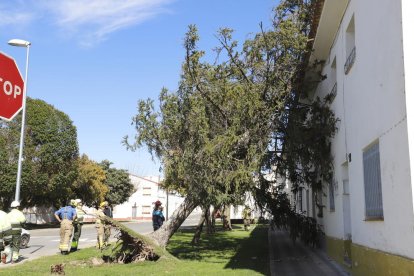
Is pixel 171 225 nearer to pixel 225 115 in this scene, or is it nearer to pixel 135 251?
pixel 135 251

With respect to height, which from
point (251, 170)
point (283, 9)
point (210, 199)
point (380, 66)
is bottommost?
point (210, 199)

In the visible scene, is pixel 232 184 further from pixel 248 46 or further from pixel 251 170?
pixel 248 46

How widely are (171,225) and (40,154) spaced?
70.2 ft

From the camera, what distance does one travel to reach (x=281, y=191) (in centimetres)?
1495

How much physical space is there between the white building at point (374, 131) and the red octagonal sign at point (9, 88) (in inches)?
171

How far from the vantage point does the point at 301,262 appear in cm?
1247

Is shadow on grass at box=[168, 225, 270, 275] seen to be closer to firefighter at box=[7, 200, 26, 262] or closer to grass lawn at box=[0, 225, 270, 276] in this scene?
grass lawn at box=[0, 225, 270, 276]

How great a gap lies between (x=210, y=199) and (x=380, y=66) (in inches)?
260

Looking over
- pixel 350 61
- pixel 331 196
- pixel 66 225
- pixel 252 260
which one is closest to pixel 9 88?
pixel 350 61

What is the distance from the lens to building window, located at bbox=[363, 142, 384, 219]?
7.36 metres

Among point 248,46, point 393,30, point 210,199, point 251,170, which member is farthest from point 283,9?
point 393,30

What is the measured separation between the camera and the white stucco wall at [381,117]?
19.4ft

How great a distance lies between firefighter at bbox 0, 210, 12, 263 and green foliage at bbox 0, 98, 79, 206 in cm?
1912

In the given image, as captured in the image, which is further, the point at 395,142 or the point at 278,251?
the point at 278,251
